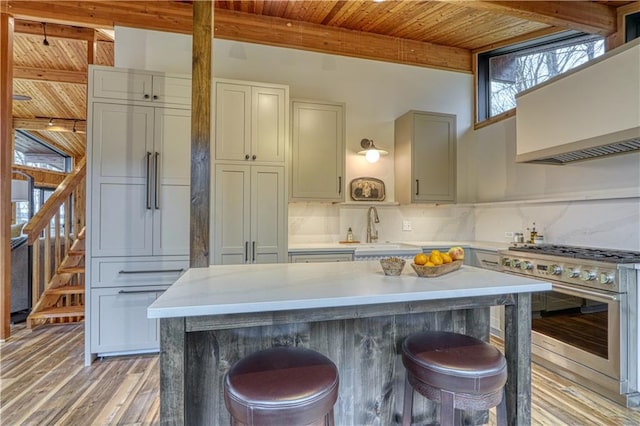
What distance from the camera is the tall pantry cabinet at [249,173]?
300 centimetres

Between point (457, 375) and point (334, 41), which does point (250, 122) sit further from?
point (457, 375)

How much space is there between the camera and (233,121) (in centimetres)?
305

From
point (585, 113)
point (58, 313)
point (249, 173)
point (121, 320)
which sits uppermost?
point (585, 113)

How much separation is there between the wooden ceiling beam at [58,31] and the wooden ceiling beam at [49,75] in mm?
1308

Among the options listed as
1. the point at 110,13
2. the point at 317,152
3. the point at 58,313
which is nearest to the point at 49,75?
the point at 110,13

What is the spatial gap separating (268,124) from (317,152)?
24.2 inches

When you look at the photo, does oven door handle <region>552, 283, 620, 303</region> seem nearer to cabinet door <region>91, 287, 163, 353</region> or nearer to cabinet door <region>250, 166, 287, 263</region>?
cabinet door <region>250, 166, 287, 263</region>

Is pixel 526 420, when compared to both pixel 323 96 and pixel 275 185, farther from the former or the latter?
pixel 323 96

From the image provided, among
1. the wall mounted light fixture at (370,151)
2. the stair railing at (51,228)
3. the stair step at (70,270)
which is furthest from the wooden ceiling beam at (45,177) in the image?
the wall mounted light fixture at (370,151)

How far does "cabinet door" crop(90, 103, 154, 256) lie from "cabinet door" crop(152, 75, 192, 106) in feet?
0.53

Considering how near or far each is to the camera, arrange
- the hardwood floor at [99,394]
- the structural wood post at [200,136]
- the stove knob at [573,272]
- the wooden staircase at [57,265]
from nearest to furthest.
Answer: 1. the structural wood post at [200,136]
2. the hardwood floor at [99,394]
3. the stove knob at [573,272]
4. the wooden staircase at [57,265]

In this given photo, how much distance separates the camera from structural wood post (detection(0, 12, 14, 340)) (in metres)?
3.15

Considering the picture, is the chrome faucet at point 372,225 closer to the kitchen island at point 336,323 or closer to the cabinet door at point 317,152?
the cabinet door at point 317,152

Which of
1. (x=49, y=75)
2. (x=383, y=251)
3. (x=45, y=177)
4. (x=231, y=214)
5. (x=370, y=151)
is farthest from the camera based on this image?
(x=45, y=177)
